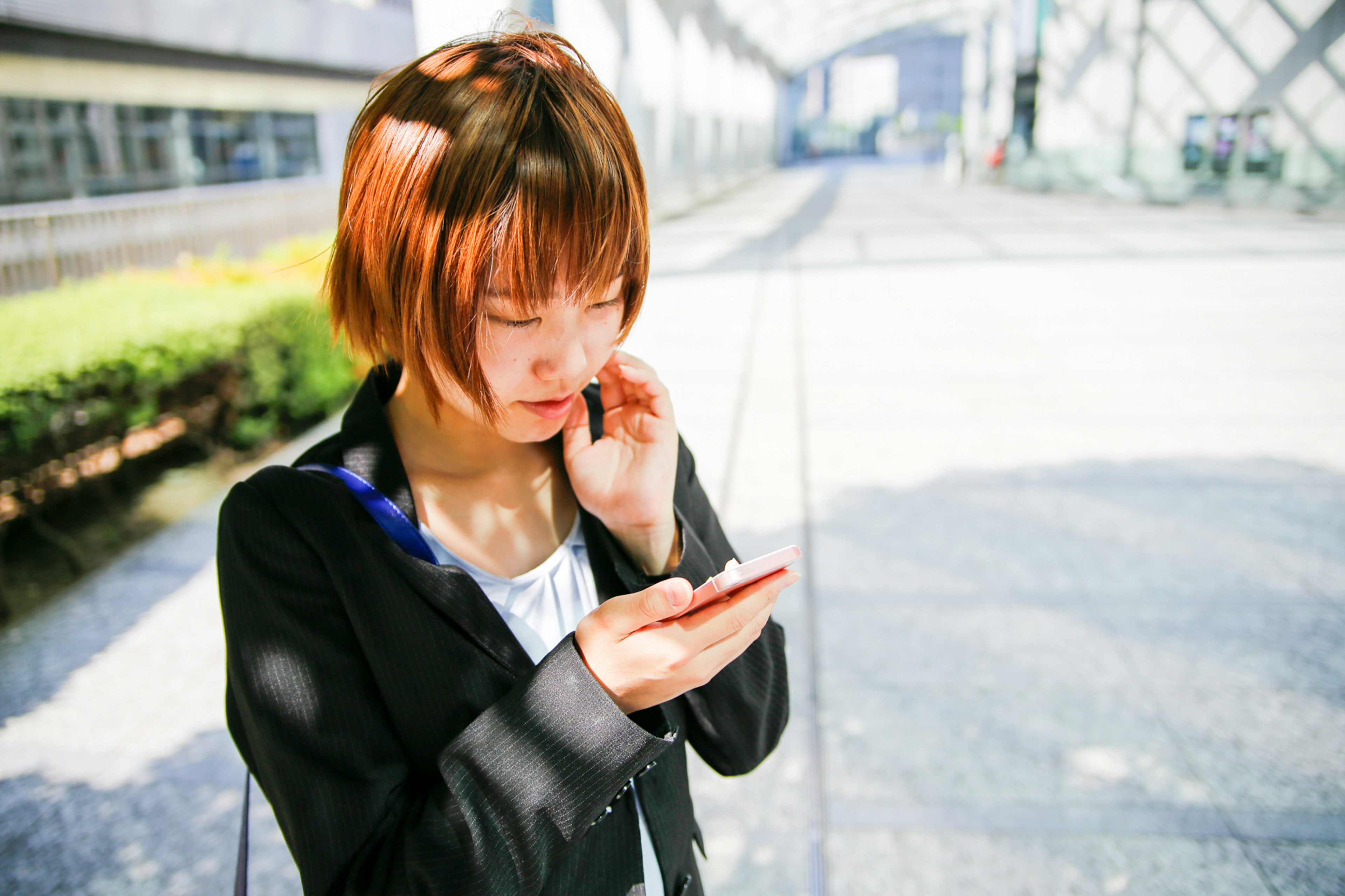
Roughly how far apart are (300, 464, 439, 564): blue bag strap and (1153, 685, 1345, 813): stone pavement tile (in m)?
2.36

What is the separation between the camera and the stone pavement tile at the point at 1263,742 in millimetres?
2357

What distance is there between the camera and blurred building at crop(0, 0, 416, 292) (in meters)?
9.53

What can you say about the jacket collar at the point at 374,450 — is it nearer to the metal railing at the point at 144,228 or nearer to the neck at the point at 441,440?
the neck at the point at 441,440

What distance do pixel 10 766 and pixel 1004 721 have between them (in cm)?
297

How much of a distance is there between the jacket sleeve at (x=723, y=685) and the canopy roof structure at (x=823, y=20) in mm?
28702

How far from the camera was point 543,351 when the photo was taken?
3.20ft

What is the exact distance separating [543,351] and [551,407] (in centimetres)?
9

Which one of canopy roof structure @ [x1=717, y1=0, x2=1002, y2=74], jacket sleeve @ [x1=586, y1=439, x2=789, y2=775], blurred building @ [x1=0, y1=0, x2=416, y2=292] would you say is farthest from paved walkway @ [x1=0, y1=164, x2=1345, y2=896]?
canopy roof structure @ [x1=717, y1=0, x2=1002, y2=74]

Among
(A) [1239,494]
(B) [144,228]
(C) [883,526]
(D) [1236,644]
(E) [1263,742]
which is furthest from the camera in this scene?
(B) [144,228]

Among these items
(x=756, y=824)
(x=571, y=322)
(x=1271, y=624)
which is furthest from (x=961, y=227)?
(x=571, y=322)

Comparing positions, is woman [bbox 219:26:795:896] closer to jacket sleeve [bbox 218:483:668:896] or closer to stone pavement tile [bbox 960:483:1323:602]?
jacket sleeve [bbox 218:483:668:896]

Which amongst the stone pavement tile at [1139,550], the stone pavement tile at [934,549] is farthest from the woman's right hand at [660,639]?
the stone pavement tile at [1139,550]

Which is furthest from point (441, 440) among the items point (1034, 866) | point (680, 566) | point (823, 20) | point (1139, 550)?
point (823, 20)

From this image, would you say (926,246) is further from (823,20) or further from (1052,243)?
(823,20)
